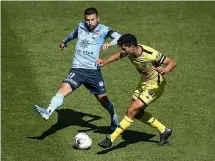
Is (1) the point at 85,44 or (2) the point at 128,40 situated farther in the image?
(1) the point at 85,44

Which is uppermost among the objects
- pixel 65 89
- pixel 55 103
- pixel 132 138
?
pixel 65 89

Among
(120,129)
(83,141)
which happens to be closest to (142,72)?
(120,129)

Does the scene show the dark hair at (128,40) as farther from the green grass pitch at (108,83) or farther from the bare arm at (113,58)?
the green grass pitch at (108,83)

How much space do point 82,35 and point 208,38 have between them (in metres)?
7.56

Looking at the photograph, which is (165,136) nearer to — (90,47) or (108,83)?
(90,47)

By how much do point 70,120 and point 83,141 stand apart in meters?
1.91

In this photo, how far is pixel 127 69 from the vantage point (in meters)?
18.5

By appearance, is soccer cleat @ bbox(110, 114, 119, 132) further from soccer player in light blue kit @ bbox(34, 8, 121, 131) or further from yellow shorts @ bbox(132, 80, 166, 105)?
yellow shorts @ bbox(132, 80, 166, 105)

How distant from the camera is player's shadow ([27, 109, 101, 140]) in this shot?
47.7 feet

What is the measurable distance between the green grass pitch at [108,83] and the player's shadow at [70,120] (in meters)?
0.02

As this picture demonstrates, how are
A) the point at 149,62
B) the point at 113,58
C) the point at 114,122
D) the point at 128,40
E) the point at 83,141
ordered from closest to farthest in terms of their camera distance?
the point at 128,40, the point at 149,62, the point at 83,141, the point at 113,58, the point at 114,122

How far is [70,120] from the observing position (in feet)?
49.9

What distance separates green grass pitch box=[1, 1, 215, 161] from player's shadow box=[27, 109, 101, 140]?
0.9 inches

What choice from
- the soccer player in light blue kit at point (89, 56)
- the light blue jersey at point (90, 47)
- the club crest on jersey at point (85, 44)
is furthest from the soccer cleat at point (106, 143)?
the club crest on jersey at point (85, 44)
